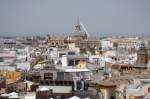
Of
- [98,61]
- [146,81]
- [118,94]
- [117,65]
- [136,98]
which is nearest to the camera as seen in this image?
[136,98]

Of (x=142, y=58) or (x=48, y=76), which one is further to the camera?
(x=142, y=58)

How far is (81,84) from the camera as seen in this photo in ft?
85.6

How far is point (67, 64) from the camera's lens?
134 feet

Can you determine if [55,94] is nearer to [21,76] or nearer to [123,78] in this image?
[123,78]

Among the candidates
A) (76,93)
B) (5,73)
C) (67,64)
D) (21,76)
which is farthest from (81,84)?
(67,64)

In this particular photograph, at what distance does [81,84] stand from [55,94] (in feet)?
7.37

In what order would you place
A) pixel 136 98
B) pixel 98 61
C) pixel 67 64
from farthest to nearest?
pixel 98 61
pixel 67 64
pixel 136 98

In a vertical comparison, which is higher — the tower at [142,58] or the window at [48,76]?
the tower at [142,58]

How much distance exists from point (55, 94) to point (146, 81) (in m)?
4.74

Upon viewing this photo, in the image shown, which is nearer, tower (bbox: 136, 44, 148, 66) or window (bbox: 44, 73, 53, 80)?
window (bbox: 44, 73, 53, 80)

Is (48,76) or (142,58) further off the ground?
(142,58)

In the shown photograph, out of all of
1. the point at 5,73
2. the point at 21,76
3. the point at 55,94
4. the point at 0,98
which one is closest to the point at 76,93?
the point at 55,94

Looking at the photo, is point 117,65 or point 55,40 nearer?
point 117,65

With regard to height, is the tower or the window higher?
the tower
